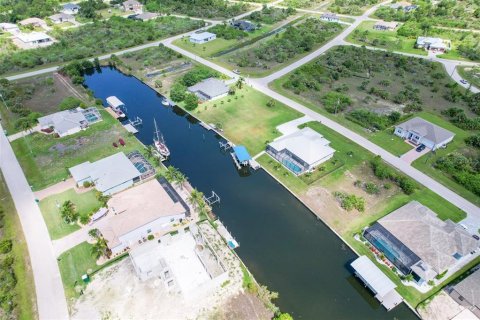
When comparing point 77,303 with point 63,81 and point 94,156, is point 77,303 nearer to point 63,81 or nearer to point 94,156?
point 94,156

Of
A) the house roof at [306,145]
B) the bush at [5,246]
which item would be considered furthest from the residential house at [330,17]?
the bush at [5,246]

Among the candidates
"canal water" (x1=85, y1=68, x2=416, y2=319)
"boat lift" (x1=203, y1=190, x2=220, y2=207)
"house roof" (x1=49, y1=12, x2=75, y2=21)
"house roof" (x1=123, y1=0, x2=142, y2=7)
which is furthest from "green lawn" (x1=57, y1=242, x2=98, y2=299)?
"house roof" (x1=123, y1=0, x2=142, y2=7)

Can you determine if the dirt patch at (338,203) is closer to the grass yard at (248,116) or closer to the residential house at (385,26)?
the grass yard at (248,116)

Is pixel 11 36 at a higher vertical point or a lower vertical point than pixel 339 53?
lower

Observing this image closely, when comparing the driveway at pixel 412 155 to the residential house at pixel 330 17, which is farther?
the residential house at pixel 330 17

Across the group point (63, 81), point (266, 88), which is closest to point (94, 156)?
point (63, 81)

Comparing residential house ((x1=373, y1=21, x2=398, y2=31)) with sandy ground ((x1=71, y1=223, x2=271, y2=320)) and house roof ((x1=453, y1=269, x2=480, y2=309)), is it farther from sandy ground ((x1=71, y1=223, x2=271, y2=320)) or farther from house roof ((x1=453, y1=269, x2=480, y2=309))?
sandy ground ((x1=71, y1=223, x2=271, y2=320))

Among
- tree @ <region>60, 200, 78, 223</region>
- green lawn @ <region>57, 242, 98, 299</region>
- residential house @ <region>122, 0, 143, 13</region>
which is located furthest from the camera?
residential house @ <region>122, 0, 143, 13</region>
